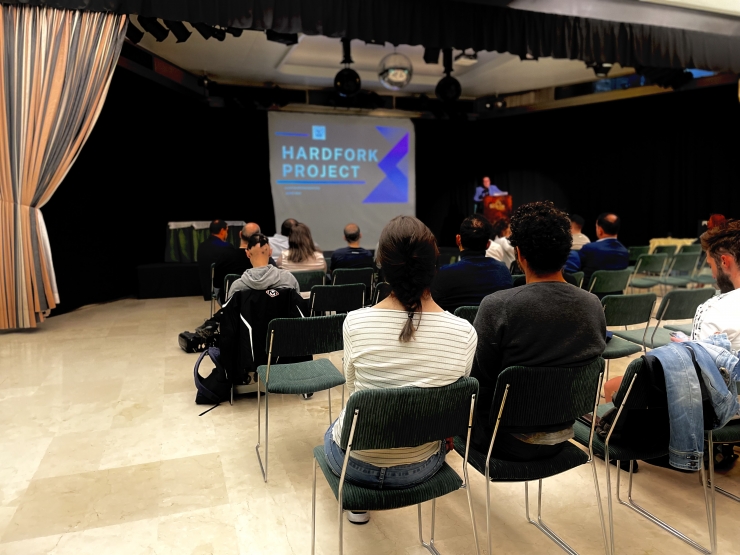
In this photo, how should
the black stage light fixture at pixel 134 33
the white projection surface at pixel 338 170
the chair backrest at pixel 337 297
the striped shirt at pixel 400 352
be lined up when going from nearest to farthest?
1. the striped shirt at pixel 400 352
2. the chair backrest at pixel 337 297
3. the black stage light fixture at pixel 134 33
4. the white projection surface at pixel 338 170

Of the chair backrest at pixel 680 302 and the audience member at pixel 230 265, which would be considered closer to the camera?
the chair backrest at pixel 680 302

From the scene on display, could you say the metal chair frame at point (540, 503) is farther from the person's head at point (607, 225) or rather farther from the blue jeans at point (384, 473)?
the person's head at point (607, 225)

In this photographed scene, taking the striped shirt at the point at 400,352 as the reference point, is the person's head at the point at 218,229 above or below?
above

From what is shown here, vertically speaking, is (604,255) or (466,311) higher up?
(604,255)

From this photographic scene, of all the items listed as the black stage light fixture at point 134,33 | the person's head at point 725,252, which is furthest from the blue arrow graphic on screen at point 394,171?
the person's head at point 725,252

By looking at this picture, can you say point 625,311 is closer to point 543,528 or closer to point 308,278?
point 543,528

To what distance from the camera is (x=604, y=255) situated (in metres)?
5.04

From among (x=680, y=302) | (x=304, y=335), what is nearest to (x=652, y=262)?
(x=680, y=302)

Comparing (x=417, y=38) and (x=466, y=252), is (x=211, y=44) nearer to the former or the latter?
(x=417, y=38)

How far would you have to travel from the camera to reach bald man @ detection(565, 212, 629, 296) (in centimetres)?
505

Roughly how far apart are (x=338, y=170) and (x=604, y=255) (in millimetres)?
6798

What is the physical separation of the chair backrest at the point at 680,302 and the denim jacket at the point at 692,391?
1.84 metres

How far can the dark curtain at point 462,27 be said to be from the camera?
181 inches

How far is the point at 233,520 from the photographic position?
230 cm
